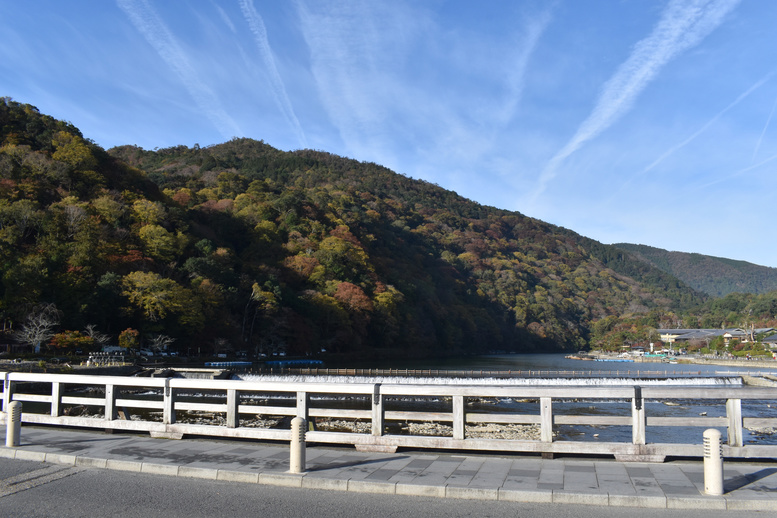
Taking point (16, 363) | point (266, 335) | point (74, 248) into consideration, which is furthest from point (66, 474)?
point (266, 335)

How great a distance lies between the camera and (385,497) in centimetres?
721

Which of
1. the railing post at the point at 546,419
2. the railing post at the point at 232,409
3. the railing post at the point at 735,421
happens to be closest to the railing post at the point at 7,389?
the railing post at the point at 232,409

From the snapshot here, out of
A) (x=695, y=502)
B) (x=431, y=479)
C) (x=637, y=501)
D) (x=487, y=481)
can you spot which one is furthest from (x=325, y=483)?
(x=695, y=502)

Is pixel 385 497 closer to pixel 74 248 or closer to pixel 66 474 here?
pixel 66 474

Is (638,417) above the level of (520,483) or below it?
above

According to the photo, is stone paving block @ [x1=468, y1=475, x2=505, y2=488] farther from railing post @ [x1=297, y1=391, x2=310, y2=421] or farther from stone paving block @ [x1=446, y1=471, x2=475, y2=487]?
railing post @ [x1=297, y1=391, x2=310, y2=421]

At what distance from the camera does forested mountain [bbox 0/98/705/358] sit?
5172 centimetres

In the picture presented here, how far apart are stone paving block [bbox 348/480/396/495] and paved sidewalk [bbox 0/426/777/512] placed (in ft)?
0.04

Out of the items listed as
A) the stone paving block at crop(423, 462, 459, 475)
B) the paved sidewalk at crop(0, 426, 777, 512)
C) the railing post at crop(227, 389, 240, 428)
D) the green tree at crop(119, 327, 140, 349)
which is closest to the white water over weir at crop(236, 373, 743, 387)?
the green tree at crop(119, 327, 140, 349)

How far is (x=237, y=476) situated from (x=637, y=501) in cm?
581

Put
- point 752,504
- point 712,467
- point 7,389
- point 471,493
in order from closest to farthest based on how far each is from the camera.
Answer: point 752,504, point 712,467, point 471,493, point 7,389

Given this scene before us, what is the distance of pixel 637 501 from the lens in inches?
266

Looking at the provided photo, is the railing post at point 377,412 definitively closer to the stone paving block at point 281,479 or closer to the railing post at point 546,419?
the stone paving block at point 281,479

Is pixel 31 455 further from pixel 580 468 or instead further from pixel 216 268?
pixel 216 268
